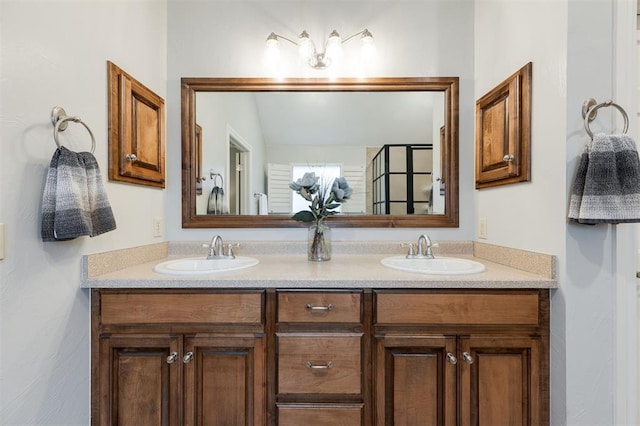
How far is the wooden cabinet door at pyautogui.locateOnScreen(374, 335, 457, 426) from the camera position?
48.0 inches

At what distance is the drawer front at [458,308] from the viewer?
48.1 inches

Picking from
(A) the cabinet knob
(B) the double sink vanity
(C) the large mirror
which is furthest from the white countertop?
(C) the large mirror

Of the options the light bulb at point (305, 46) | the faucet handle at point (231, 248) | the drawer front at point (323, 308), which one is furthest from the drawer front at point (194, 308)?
the light bulb at point (305, 46)

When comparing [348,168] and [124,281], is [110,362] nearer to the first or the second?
[124,281]

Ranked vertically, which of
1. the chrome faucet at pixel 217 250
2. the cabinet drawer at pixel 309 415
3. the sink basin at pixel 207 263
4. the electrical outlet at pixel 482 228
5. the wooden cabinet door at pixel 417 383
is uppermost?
the electrical outlet at pixel 482 228

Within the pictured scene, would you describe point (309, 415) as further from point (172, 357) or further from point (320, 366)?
point (172, 357)

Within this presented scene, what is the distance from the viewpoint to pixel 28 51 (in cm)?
102

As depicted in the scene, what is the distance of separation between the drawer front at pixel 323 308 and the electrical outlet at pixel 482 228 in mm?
878

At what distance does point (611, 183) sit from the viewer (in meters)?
1.05

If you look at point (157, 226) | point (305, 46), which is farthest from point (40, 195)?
point (305, 46)

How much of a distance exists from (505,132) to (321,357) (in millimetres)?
1314

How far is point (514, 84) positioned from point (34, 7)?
1846mm

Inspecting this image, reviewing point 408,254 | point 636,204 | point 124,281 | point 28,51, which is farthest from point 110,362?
point 636,204

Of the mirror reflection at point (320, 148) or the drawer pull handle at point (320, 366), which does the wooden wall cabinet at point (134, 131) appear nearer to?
the mirror reflection at point (320, 148)
